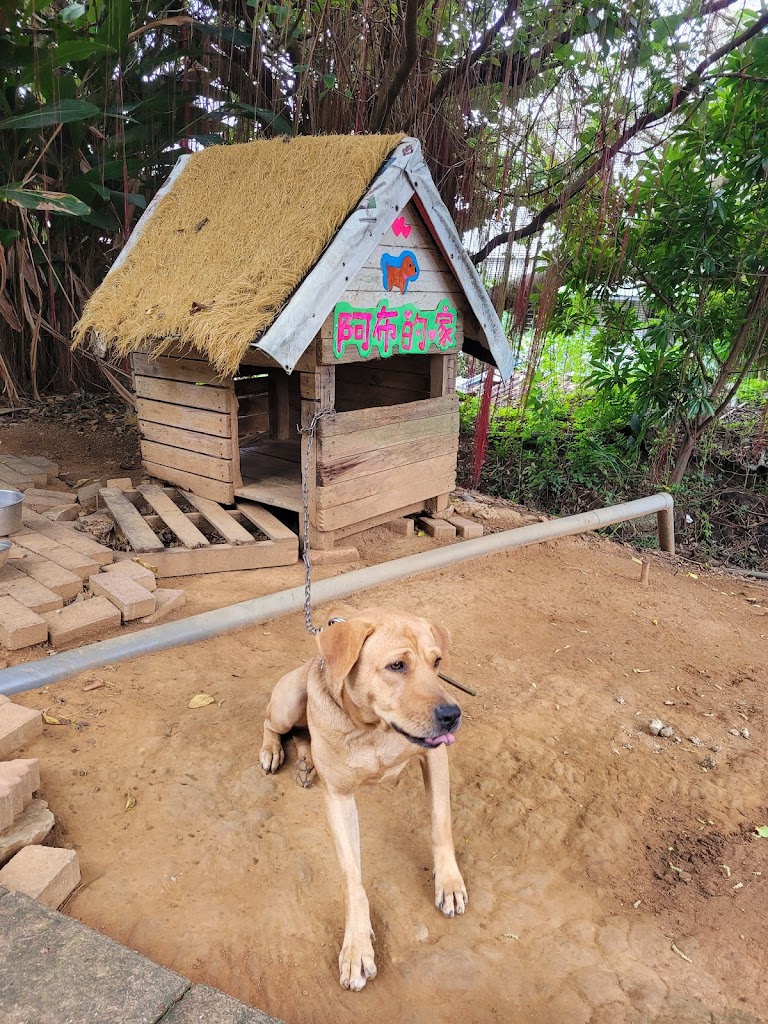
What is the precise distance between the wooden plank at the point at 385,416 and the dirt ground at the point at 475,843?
1.56 metres

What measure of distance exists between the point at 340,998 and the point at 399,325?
428 cm

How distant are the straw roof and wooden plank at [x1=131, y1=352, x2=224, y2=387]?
0.65 ft

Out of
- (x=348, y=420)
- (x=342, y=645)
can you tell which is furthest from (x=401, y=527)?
(x=342, y=645)

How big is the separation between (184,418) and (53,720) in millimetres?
3101

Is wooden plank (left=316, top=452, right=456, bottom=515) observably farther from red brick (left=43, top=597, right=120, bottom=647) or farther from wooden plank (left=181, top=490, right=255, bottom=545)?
red brick (left=43, top=597, right=120, bottom=647)

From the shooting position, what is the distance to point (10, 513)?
4.46 metres

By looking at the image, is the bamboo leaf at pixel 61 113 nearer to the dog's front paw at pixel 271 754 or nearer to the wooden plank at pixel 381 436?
the wooden plank at pixel 381 436

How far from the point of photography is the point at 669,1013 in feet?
6.34

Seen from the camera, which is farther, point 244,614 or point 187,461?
point 187,461

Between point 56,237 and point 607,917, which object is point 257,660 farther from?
point 56,237

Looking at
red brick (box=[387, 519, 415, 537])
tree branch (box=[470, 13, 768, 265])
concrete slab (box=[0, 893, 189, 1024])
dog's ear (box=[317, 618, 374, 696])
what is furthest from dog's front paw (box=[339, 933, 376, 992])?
tree branch (box=[470, 13, 768, 265])

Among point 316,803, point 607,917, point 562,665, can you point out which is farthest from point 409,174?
point 607,917

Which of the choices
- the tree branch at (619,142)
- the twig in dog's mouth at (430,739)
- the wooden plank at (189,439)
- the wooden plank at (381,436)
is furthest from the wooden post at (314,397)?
the twig in dog's mouth at (430,739)

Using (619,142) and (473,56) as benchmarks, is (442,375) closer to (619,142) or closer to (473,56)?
(619,142)
